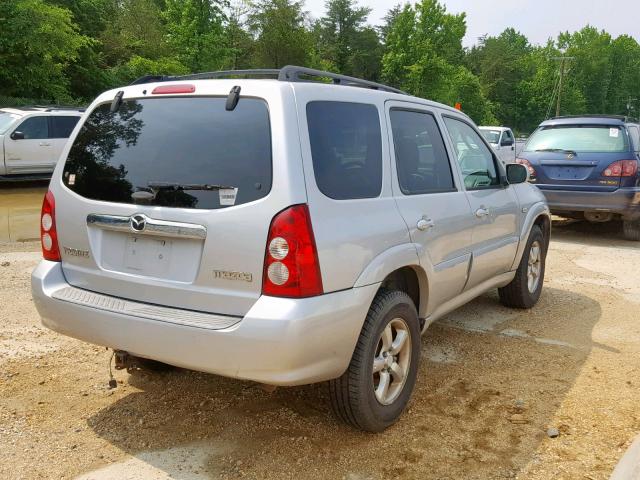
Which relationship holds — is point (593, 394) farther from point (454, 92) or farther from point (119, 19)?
point (454, 92)

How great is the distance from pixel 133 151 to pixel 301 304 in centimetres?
121

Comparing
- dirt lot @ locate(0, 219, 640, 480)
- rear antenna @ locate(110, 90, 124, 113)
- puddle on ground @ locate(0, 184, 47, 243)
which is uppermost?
rear antenna @ locate(110, 90, 124, 113)

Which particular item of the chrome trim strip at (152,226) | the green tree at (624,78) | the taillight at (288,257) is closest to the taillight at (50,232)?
the chrome trim strip at (152,226)

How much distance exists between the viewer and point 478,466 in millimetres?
3002

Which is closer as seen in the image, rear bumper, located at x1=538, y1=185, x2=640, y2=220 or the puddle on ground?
rear bumper, located at x1=538, y1=185, x2=640, y2=220

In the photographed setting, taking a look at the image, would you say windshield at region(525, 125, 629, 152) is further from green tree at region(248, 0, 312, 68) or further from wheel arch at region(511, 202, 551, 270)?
green tree at region(248, 0, 312, 68)

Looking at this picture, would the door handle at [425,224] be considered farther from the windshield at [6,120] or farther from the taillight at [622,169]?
the windshield at [6,120]

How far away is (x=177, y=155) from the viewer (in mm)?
2939

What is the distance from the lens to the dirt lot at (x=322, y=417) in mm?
2977

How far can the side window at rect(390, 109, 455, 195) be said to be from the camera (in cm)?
357

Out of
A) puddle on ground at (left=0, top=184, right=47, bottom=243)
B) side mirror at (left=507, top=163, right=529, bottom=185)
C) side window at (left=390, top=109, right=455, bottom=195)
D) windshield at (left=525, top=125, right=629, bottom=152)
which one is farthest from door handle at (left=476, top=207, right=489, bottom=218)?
puddle on ground at (left=0, top=184, right=47, bottom=243)

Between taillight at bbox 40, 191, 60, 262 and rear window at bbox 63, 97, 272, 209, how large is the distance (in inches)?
6.5

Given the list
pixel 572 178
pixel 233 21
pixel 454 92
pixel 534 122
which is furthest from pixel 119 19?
pixel 534 122

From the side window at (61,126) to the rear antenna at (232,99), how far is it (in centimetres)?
1275
